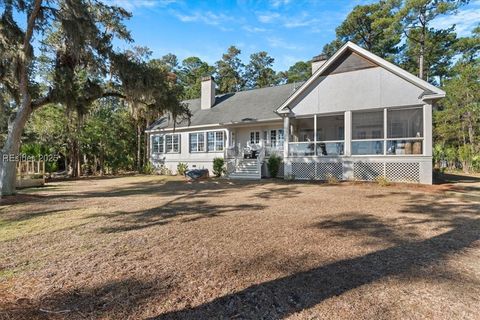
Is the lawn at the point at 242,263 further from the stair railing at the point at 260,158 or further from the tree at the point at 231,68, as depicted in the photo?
the tree at the point at 231,68

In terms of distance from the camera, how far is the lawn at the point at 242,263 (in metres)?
2.73

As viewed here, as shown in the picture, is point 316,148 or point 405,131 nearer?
point 316,148

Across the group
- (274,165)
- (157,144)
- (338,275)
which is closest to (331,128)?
(274,165)

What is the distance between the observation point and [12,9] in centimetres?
977

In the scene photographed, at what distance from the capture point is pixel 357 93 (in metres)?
13.5

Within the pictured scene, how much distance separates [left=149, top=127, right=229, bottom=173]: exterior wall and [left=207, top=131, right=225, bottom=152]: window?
286 mm

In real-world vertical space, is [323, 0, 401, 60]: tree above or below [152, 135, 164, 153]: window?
above

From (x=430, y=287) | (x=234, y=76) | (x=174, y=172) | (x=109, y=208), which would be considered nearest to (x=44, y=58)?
(x=174, y=172)

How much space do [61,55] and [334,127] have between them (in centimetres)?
1457

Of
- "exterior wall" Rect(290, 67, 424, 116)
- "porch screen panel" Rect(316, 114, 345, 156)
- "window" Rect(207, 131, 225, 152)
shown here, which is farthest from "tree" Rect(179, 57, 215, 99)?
"exterior wall" Rect(290, 67, 424, 116)

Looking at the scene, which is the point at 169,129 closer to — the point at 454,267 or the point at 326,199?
the point at 326,199

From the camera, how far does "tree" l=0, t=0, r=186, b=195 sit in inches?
382

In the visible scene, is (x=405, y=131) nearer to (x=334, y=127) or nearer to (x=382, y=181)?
(x=334, y=127)

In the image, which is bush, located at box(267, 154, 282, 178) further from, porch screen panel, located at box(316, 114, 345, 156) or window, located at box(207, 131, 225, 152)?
window, located at box(207, 131, 225, 152)
